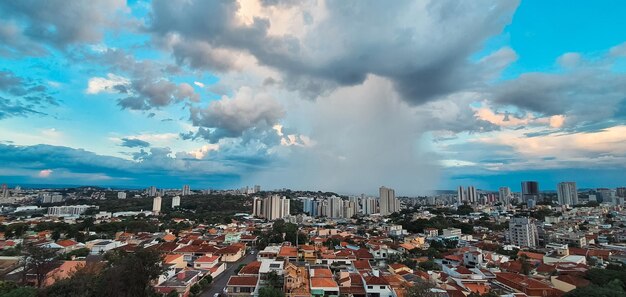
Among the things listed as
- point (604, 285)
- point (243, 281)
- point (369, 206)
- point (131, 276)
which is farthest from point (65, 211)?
point (604, 285)

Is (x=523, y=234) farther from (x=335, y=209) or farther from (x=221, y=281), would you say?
(x=335, y=209)

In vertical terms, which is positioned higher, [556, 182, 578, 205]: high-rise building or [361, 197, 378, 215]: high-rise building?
[556, 182, 578, 205]: high-rise building

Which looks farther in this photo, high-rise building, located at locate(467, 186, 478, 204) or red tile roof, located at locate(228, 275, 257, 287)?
high-rise building, located at locate(467, 186, 478, 204)

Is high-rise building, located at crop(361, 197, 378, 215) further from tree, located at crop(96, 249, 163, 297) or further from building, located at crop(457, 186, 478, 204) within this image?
tree, located at crop(96, 249, 163, 297)

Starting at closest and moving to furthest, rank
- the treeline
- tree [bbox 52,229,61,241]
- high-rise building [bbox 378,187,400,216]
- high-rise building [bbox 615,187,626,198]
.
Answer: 1. the treeline
2. tree [bbox 52,229,61,241]
3. high-rise building [bbox 378,187,400,216]
4. high-rise building [bbox 615,187,626,198]

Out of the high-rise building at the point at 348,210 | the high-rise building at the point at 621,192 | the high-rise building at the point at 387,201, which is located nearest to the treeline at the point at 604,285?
the high-rise building at the point at 348,210

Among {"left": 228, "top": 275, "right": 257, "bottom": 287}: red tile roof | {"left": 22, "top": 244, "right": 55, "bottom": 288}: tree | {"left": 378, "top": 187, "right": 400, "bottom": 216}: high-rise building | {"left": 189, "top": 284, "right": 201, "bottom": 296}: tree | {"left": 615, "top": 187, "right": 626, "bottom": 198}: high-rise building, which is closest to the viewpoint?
{"left": 22, "top": 244, "right": 55, "bottom": 288}: tree

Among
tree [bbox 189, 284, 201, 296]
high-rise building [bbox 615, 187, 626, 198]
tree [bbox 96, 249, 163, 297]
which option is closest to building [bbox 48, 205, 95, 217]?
tree [bbox 189, 284, 201, 296]

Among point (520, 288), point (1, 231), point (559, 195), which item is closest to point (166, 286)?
point (520, 288)
